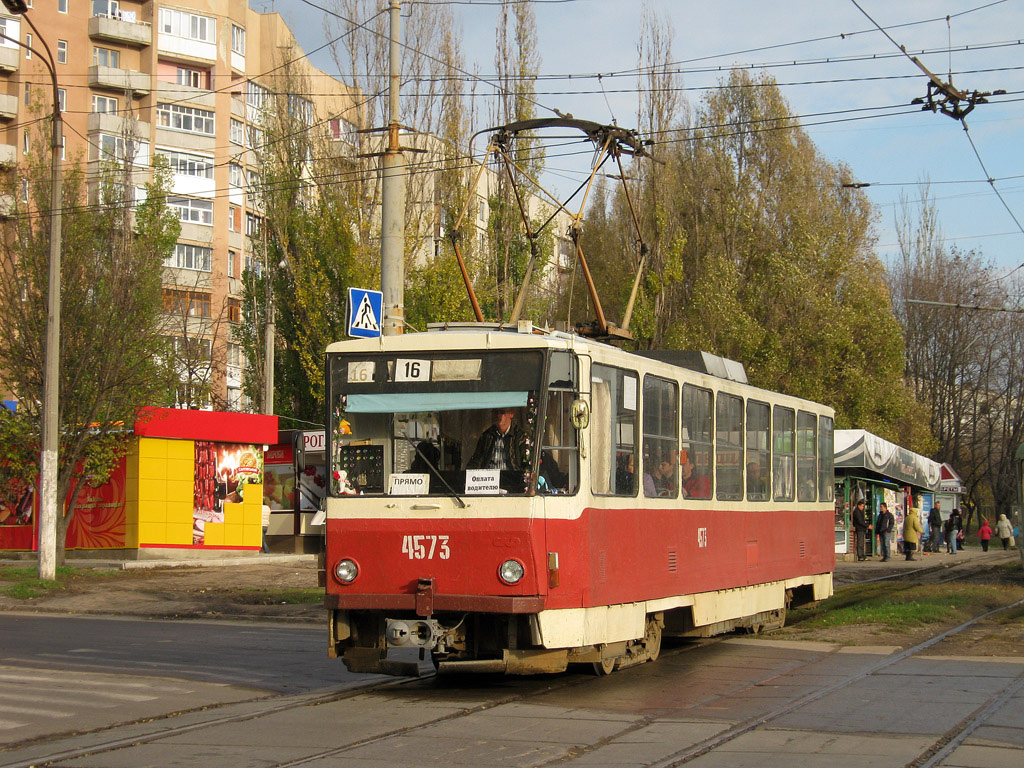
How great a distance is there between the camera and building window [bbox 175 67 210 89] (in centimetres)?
5791

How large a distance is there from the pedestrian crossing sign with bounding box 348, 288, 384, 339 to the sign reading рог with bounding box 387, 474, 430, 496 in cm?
541

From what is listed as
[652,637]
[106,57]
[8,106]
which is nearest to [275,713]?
[652,637]

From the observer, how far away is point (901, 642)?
45.6ft

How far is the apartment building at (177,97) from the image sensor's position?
54.2m

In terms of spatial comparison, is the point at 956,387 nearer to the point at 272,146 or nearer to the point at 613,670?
the point at 272,146

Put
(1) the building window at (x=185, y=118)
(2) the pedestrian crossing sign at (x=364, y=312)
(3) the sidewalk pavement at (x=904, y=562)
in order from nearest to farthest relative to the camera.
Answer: (2) the pedestrian crossing sign at (x=364, y=312) < (3) the sidewalk pavement at (x=904, y=562) < (1) the building window at (x=185, y=118)

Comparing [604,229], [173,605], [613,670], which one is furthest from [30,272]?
[604,229]

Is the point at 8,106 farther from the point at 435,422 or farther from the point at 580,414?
the point at 580,414

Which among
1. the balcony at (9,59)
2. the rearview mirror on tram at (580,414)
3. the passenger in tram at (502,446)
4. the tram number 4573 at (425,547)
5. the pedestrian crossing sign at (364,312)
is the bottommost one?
the tram number 4573 at (425,547)

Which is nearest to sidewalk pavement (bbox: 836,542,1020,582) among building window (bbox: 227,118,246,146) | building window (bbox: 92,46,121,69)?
building window (bbox: 227,118,246,146)

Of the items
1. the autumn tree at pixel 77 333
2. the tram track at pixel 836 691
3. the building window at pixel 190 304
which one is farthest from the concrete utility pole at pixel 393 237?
the building window at pixel 190 304

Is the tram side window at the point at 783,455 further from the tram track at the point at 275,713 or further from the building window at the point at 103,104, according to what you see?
the building window at the point at 103,104

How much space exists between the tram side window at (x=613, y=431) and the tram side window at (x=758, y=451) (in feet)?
11.5

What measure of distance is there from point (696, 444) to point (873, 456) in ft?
70.7
